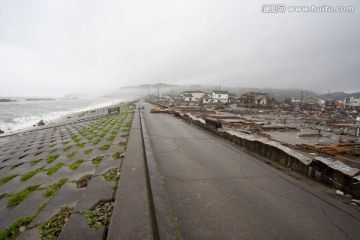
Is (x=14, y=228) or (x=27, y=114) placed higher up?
(x=14, y=228)

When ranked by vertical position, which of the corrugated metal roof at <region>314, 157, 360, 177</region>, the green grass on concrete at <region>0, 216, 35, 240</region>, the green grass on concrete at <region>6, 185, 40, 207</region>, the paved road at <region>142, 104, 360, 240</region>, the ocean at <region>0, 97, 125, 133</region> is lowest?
the ocean at <region>0, 97, 125, 133</region>

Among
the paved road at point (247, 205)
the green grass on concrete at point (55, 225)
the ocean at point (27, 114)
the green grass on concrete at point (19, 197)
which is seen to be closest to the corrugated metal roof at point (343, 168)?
the paved road at point (247, 205)

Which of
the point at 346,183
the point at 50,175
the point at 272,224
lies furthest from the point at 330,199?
the point at 50,175

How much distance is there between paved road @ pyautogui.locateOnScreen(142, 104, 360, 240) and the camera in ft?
10.2

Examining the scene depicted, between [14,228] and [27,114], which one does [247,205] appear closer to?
[14,228]

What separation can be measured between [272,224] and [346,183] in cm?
250

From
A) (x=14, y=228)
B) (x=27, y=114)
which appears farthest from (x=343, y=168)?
(x=27, y=114)

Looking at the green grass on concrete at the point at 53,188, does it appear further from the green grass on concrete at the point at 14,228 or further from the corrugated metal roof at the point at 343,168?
the corrugated metal roof at the point at 343,168

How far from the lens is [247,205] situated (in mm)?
3828

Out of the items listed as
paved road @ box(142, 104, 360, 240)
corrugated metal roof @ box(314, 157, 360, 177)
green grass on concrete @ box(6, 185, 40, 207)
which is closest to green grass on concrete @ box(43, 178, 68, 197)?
green grass on concrete @ box(6, 185, 40, 207)

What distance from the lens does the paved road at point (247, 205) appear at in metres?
3.10

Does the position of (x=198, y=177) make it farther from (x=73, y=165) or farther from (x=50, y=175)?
(x=50, y=175)

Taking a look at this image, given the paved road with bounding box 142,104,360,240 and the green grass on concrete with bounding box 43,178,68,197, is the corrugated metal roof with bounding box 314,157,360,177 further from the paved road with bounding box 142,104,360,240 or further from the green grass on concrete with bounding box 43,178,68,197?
the green grass on concrete with bounding box 43,178,68,197

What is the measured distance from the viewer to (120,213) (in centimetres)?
311
